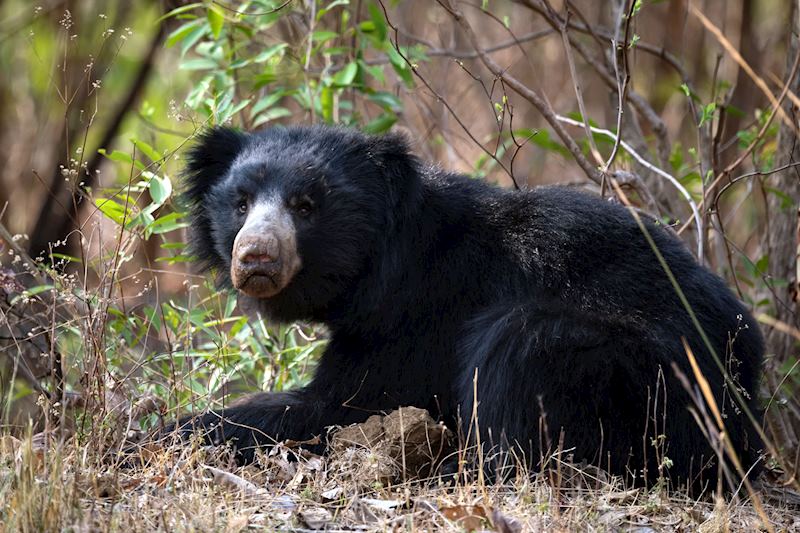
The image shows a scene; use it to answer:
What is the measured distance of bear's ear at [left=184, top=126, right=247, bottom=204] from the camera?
537 cm

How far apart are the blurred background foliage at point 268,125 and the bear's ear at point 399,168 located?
409mm

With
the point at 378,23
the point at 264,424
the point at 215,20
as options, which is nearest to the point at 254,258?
the point at 264,424

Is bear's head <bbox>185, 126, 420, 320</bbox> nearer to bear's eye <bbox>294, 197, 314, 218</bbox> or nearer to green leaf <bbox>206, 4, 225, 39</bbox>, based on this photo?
bear's eye <bbox>294, 197, 314, 218</bbox>

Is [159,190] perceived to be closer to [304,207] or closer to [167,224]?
[167,224]

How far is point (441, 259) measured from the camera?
4973 mm

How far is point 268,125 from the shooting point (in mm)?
7984

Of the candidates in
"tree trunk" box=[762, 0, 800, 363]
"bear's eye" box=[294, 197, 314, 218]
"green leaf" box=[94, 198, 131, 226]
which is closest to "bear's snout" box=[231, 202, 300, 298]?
"bear's eye" box=[294, 197, 314, 218]

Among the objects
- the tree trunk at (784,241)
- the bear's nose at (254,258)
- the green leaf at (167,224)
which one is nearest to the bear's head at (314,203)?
the bear's nose at (254,258)

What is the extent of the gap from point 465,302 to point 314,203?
2.79 feet

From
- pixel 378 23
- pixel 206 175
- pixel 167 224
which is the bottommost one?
pixel 167 224

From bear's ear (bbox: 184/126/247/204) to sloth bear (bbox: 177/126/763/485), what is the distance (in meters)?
0.01

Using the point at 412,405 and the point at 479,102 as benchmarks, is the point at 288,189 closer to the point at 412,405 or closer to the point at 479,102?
the point at 412,405

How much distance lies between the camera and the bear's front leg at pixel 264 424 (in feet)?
15.9

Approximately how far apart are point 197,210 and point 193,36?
62.2 inches
